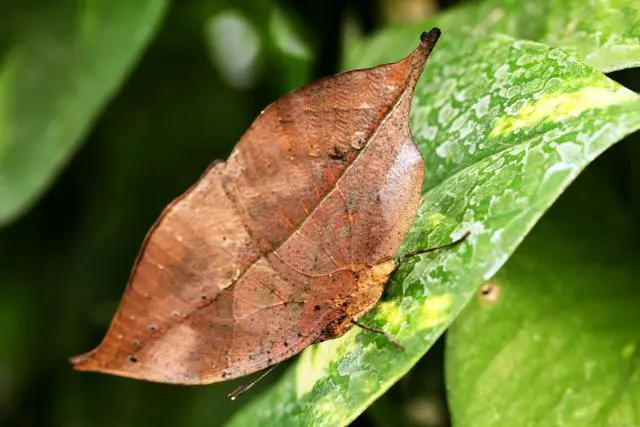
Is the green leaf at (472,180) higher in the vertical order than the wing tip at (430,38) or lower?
lower

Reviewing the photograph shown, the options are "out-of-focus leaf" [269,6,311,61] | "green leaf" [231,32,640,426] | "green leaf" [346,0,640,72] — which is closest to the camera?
"green leaf" [231,32,640,426]

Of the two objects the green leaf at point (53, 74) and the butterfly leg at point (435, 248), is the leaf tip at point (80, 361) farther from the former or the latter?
the green leaf at point (53, 74)

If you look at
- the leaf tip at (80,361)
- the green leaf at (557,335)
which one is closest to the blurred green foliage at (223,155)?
the green leaf at (557,335)

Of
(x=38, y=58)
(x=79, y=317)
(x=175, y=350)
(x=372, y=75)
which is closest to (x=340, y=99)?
(x=372, y=75)

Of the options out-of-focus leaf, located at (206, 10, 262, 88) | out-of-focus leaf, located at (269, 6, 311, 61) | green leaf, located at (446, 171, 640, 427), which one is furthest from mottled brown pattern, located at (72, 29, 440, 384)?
out-of-focus leaf, located at (206, 10, 262, 88)

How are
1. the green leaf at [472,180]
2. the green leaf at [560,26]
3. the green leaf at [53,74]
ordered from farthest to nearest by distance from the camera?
1. the green leaf at [53,74]
2. the green leaf at [560,26]
3. the green leaf at [472,180]

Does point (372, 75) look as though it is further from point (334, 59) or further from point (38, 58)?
point (38, 58)

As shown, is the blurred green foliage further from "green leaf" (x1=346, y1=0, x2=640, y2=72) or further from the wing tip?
the wing tip

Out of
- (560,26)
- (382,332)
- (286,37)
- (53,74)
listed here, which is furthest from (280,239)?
(286,37)
